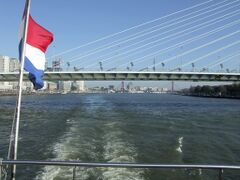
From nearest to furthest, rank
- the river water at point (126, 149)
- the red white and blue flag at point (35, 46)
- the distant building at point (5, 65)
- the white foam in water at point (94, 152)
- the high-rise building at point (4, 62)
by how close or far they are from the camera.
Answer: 1. the red white and blue flag at point (35, 46)
2. the white foam in water at point (94, 152)
3. the river water at point (126, 149)
4. the distant building at point (5, 65)
5. the high-rise building at point (4, 62)

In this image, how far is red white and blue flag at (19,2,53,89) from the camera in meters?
6.35

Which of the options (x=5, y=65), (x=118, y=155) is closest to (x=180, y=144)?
(x=118, y=155)

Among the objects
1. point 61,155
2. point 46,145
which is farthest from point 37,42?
point 46,145

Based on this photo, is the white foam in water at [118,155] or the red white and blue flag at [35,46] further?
the white foam in water at [118,155]

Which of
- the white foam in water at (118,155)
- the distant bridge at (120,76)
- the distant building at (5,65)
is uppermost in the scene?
the distant building at (5,65)

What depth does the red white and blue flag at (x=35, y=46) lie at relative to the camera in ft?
20.8

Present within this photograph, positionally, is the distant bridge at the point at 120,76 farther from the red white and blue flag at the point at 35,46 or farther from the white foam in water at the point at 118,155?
the red white and blue flag at the point at 35,46

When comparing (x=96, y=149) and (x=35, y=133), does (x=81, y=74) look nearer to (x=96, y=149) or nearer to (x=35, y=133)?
(x=35, y=133)

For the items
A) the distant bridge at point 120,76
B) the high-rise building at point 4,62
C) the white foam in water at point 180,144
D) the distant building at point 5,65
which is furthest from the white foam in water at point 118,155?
the high-rise building at point 4,62

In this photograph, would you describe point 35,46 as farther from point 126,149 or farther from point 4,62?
point 4,62

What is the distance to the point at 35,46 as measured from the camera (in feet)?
21.1

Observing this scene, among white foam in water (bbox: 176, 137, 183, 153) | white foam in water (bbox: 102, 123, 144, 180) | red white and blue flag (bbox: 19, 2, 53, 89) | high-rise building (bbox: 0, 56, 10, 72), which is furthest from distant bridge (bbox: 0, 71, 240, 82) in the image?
high-rise building (bbox: 0, 56, 10, 72)

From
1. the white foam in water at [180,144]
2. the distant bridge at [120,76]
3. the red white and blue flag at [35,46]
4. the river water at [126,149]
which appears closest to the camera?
the red white and blue flag at [35,46]

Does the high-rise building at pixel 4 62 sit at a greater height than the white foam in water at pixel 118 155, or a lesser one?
greater
